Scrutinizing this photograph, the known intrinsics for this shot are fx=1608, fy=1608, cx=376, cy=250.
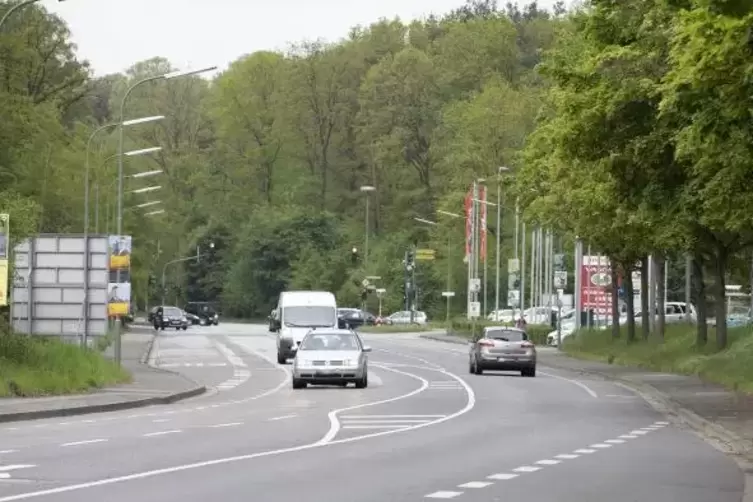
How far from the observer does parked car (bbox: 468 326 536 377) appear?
4916 cm

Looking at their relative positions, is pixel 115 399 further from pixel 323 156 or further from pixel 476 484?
pixel 323 156

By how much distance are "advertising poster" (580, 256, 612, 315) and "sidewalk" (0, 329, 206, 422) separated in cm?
2287

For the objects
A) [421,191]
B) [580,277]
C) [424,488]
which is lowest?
[424,488]

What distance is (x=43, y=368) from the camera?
3481 cm

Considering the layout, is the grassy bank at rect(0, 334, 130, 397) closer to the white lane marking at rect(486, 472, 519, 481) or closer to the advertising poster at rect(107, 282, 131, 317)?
the advertising poster at rect(107, 282, 131, 317)

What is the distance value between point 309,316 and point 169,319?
54.4 m

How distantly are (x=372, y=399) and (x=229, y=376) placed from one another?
13499 mm

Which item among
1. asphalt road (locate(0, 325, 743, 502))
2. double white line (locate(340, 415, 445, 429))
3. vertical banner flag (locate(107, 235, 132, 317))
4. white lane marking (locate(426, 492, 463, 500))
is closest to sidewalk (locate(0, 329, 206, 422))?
asphalt road (locate(0, 325, 743, 502))

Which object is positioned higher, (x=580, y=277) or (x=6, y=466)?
(x=580, y=277)

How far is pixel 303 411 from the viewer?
1202 inches

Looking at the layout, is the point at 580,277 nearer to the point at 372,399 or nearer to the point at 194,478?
the point at 372,399

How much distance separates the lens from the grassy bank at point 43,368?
33062mm

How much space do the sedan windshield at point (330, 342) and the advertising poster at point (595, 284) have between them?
24241 millimetres

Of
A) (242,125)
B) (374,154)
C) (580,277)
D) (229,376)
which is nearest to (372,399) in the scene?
(229,376)
